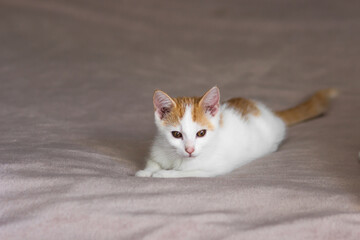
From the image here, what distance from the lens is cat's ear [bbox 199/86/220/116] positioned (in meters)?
1.82

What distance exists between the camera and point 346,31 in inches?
135

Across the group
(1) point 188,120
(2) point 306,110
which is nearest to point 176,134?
(1) point 188,120

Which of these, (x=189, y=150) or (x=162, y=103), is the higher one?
(x=162, y=103)

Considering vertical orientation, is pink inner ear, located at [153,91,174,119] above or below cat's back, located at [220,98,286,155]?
above

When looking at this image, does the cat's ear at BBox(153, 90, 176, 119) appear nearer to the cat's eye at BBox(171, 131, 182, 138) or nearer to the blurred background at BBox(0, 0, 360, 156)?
the cat's eye at BBox(171, 131, 182, 138)

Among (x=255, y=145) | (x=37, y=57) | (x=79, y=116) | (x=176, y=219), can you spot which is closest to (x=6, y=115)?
(x=79, y=116)

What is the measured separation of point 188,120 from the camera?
178 centimetres

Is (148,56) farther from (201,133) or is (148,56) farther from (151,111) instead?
(201,133)

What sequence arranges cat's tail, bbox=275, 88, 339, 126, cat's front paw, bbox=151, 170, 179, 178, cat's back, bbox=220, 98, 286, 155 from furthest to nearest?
cat's tail, bbox=275, 88, 339, 126
cat's back, bbox=220, 98, 286, 155
cat's front paw, bbox=151, 170, 179, 178

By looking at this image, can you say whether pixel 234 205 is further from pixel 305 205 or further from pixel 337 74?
pixel 337 74

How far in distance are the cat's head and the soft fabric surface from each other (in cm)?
17

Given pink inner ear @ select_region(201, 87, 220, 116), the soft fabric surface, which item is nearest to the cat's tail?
the soft fabric surface

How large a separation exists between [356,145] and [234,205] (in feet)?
2.87

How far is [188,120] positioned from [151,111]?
38.8 inches
